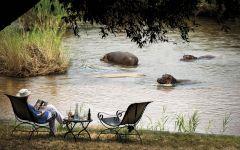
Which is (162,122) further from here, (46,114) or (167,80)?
(167,80)

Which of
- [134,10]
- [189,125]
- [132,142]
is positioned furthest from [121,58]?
[134,10]

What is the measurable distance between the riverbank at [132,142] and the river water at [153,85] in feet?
5.21

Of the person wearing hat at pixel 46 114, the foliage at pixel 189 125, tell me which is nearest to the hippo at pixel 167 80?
the foliage at pixel 189 125

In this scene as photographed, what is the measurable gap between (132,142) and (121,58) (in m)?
11.6

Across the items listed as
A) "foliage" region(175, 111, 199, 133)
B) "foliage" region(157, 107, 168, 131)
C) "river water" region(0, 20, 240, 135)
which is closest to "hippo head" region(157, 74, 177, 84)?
"river water" region(0, 20, 240, 135)

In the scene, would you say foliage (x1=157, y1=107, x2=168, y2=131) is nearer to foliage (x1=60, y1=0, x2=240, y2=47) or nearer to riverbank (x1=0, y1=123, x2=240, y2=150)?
riverbank (x1=0, y1=123, x2=240, y2=150)

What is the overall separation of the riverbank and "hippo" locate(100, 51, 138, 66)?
34.5ft

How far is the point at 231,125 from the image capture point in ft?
38.5

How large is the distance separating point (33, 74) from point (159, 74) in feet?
13.0

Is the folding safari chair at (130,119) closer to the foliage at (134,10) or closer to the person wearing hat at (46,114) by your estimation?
the person wearing hat at (46,114)

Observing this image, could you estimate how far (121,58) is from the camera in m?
20.6

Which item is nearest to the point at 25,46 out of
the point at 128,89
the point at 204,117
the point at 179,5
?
the point at 128,89

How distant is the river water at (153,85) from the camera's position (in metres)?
12.9

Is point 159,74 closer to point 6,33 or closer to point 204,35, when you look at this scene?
point 6,33
